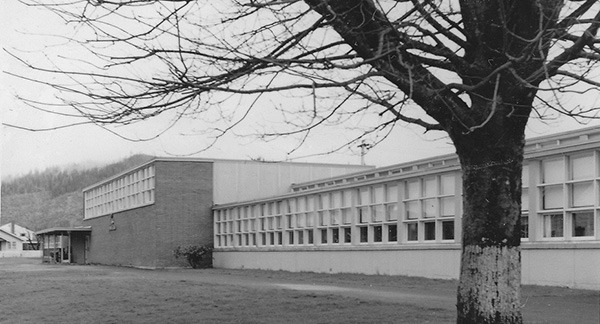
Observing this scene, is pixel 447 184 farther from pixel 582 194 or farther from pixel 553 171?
pixel 582 194

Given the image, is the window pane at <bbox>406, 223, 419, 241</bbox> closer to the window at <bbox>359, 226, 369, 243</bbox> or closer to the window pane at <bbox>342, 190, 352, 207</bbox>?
the window at <bbox>359, 226, 369, 243</bbox>

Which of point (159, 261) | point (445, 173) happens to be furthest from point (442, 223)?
point (159, 261)

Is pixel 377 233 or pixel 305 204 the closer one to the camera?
pixel 377 233

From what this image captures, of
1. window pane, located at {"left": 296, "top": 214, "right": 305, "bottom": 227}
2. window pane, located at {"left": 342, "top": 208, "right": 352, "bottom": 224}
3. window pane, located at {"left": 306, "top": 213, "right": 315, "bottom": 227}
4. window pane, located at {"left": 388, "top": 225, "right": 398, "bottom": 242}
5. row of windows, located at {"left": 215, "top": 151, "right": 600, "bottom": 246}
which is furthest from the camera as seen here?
window pane, located at {"left": 296, "top": 214, "right": 305, "bottom": 227}

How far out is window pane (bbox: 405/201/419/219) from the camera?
2588cm

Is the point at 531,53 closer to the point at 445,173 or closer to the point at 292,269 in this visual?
the point at 445,173

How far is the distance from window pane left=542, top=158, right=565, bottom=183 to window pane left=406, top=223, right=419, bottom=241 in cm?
626

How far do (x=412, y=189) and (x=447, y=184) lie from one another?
200 cm

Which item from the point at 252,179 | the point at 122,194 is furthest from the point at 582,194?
the point at 122,194

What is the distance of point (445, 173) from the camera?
24469 millimetres

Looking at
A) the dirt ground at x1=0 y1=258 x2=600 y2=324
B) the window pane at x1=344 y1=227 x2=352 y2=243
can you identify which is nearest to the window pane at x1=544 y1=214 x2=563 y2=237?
the dirt ground at x1=0 y1=258 x2=600 y2=324

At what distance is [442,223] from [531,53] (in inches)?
697

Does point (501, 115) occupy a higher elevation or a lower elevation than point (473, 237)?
higher

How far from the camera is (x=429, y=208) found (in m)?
25.3
